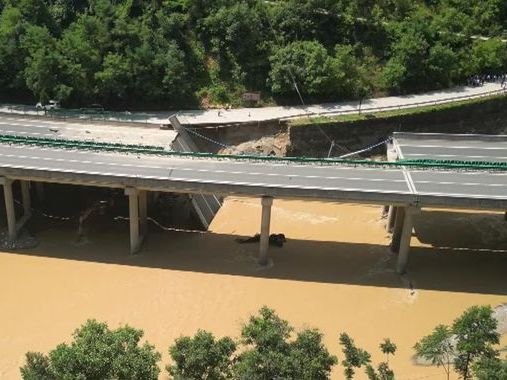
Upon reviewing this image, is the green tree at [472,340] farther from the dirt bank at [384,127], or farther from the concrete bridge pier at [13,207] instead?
the dirt bank at [384,127]

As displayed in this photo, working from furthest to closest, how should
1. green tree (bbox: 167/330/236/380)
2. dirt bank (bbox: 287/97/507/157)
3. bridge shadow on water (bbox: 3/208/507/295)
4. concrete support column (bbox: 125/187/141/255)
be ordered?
dirt bank (bbox: 287/97/507/157)
concrete support column (bbox: 125/187/141/255)
bridge shadow on water (bbox: 3/208/507/295)
green tree (bbox: 167/330/236/380)

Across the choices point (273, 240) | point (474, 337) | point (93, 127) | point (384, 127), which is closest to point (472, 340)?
point (474, 337)

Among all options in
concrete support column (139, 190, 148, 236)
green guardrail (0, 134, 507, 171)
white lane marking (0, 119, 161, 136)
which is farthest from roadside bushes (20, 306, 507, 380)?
white lane marking (0, 119, 161, 136)

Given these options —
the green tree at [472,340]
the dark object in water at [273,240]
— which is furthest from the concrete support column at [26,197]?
the green tree at [472,340]

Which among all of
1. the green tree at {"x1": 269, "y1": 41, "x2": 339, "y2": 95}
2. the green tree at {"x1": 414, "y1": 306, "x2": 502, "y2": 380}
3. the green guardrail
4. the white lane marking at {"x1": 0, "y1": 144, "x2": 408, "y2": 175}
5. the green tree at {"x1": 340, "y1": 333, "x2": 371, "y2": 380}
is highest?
the green tree at {"x1": 269, "y1": 41, "x2": 339, "y2": 95}

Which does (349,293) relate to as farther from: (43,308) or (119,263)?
(43,308)

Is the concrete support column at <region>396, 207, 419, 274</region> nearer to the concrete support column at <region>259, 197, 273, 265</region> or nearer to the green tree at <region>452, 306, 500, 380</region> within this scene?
the concrete support column at <region>259, 197, 273, 265</region>

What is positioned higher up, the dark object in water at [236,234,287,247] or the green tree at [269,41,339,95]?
the green tree at [269,41,339,95]
